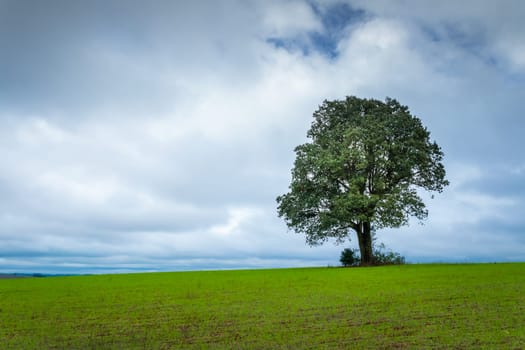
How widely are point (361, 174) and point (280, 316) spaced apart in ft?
104

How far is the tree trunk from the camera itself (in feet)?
158

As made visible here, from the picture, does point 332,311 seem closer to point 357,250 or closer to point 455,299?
point 455,299

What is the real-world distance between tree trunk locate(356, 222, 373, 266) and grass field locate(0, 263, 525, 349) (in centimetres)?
1945

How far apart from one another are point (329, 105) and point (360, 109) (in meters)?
3.77

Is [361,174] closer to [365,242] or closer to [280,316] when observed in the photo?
[365,242]

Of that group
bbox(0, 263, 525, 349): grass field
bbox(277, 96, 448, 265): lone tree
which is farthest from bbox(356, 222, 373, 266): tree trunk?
bbox(0, 263, 525, 349): grass field

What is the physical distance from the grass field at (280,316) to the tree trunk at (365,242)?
19448 mm

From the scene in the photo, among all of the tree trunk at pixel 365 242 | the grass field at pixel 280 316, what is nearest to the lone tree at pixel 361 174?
the tree trunk at pixel 365 242

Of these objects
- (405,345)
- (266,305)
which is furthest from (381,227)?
(405,345)

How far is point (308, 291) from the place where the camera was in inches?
1000

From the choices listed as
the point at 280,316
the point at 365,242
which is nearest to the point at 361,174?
the point at 365,242

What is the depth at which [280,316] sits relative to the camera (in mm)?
18266

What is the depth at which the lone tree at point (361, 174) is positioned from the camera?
4569 cm

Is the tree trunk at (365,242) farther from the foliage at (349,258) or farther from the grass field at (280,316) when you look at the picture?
the grass field at (280,316)
